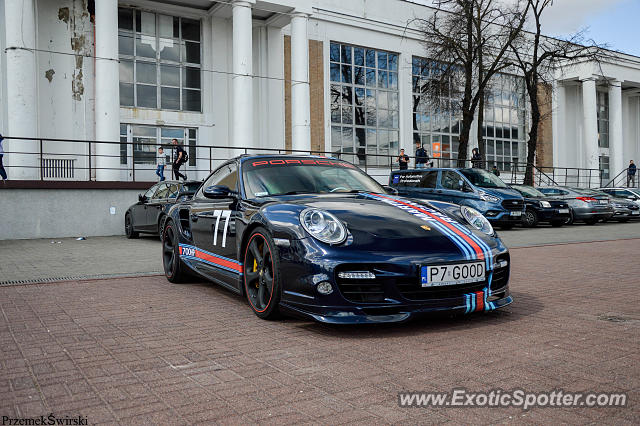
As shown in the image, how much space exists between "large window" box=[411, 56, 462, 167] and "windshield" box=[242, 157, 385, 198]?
81.0ft

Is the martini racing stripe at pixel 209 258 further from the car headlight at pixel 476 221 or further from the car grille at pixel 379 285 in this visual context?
the car headlight at pixel 476 221

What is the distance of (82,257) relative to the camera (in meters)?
10.5

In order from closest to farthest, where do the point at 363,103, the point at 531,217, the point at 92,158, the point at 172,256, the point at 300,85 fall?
1. the point at 172,256
2. the point at 531,217
3. the point at 92,158
4. the point at 300,85
5. the point at 363,103

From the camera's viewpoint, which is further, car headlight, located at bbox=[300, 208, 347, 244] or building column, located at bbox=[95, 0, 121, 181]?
building column, located at bbox=[95, 0, 121, 181]

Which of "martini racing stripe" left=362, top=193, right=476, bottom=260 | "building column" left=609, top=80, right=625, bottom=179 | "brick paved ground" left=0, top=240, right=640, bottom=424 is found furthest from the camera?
"building column" left=609, top=80, right=625, bottom=179

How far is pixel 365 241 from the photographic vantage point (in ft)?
13.9

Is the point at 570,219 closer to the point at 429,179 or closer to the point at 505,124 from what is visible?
the point at 429,179

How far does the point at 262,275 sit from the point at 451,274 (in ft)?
5.05

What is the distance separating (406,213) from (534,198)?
15868mm

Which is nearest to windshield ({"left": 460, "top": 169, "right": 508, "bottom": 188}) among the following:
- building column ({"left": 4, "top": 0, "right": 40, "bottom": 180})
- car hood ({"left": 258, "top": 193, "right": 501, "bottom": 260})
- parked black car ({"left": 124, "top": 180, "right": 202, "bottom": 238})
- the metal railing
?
the metal railing

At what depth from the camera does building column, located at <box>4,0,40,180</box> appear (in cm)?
1820

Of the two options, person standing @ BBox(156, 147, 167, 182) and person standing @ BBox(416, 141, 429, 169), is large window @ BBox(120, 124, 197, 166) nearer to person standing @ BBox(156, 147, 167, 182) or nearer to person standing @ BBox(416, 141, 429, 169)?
person standing @ BBox(156, 147, 167, 182)

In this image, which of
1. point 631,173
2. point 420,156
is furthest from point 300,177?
point 631,173

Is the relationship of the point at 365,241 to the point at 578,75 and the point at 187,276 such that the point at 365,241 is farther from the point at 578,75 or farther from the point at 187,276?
the point at 578,75
